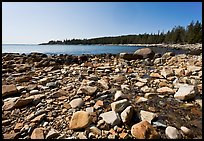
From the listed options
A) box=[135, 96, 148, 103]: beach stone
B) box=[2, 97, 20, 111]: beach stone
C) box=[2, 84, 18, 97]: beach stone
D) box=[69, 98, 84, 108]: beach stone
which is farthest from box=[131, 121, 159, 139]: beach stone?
box=[2, 84, 18, 97]: beach stone

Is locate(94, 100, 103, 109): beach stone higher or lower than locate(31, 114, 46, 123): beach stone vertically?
higher

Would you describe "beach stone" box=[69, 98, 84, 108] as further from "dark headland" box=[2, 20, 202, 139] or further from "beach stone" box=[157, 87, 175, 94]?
"beach stone" box=[157, 87, 175, 94]

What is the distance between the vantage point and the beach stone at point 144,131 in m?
1.97

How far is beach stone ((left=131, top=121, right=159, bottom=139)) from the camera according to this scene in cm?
197

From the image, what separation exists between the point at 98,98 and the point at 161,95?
1.25 m

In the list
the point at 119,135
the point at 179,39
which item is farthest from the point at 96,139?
the point at 179,39

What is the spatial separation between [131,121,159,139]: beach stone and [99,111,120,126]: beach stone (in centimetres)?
23

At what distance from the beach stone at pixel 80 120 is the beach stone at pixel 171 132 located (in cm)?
99

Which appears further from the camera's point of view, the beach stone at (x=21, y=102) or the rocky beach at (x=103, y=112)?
the beach stone at (x=21, y=102)

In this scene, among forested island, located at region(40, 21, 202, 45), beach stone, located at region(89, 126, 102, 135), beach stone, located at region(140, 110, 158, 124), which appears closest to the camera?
beach stone, located at region(89, 126, 102, 135)

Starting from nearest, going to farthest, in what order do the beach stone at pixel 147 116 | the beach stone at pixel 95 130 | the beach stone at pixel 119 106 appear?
the beach stone at pixel 95 130 < the beach stone at pixel 147 116 < the beach stone at pixel 119 106

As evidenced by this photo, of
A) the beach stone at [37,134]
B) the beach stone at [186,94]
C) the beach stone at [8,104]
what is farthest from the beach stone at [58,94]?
the beach stone at [186,94]

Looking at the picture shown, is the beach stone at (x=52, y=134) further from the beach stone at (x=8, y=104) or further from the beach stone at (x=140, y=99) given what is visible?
the beach stone at (x=140, y=99)

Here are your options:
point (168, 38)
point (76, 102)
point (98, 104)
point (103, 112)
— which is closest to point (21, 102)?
point (76, 102)
